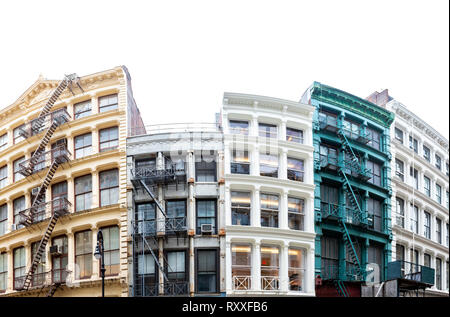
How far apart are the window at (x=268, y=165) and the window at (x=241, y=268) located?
63cm

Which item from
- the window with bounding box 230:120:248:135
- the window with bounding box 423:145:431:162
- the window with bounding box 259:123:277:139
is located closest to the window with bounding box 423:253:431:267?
the window with bounding box 423:145:431:162

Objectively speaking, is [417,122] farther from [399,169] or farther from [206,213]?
[206,213]

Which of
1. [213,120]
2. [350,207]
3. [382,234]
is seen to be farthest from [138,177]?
[382,234]

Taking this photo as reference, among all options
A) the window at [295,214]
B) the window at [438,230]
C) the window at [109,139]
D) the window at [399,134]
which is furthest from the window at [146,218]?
the window at [438,230]

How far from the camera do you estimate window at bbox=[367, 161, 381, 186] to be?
3879 mm

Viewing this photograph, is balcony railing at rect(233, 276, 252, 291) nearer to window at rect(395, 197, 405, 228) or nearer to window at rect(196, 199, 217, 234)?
window at rect(196, 199, 217, 234)

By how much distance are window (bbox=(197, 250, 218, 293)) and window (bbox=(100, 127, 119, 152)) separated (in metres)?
1.05

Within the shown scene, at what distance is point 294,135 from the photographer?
3695 mm

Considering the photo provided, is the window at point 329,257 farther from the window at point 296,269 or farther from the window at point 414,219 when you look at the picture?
the window at point 414,219

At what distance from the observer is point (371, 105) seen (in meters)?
4.12

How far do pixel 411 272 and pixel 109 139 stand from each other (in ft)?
9.81

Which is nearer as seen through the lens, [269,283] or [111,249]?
[111,249]

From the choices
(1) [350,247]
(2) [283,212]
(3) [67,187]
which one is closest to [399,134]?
(1) [350,247]

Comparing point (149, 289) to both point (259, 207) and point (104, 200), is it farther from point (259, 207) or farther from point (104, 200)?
point (259, 207)
